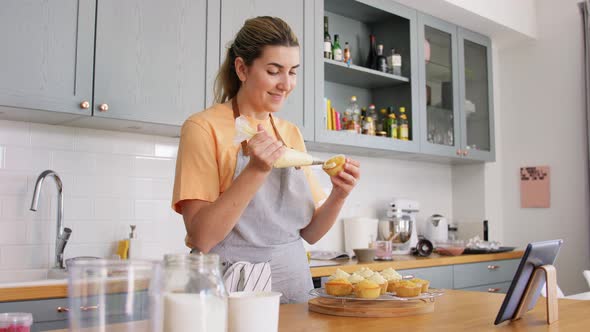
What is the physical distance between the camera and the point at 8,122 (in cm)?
257

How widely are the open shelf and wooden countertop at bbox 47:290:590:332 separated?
2.14 meters

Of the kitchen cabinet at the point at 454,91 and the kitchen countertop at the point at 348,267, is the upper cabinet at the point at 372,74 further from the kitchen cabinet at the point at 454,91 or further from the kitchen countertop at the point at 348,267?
the kitchen countertop at the point at 348,267

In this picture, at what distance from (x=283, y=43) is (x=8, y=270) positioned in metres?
1.57

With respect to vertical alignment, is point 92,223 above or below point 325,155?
below

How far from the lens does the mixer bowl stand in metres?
3.87

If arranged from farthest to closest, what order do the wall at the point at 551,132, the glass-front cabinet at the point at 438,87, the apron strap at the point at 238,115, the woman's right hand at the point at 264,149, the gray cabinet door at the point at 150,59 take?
1. the wall at the point at 551,132
2. the glass-front cabinet at the point at 438,87
3. the gray cabinet door at the point at 150,59
4. the apron strap at the point at 238,115
5. the woman's right hand at the point at 264,149

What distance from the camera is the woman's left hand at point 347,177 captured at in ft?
5.47

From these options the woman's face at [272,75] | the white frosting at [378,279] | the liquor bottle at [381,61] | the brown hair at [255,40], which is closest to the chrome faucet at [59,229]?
the brown hair at [255,40]

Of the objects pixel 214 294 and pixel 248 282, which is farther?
pixel 248 282

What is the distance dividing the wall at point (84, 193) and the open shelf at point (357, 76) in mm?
1054

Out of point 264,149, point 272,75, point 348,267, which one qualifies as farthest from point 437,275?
point 264,149

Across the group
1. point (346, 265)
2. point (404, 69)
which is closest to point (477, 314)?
point (346, 265)

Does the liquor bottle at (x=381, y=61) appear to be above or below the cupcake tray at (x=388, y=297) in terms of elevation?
above

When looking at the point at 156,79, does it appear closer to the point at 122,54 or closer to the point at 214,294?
the point at 122,54
